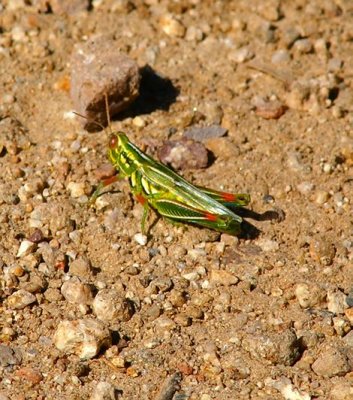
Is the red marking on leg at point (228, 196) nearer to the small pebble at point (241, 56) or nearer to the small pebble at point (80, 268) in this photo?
the small pebble at point (80, 268)

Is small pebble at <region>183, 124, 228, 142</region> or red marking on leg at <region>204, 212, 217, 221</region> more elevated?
red marking on leg at <region>204, 212, 217, 221</region>

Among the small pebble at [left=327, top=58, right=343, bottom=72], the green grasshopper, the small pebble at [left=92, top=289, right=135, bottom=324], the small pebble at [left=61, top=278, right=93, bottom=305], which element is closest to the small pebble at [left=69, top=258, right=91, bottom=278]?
the small pebble at [left=61, top=278, right=93, bottom=305]

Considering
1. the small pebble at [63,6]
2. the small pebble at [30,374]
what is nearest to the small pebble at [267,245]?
the small pebble at [30,374]

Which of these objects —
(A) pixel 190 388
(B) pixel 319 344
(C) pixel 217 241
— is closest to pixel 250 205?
(C) pixel 217 241

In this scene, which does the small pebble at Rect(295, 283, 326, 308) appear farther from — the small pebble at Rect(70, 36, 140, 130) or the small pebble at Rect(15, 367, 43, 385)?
the small pebble at Rect(70, 36, 140, 130)

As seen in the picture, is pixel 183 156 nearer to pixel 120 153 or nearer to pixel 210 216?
pixel 120 153

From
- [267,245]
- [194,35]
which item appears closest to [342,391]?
[267,245]
